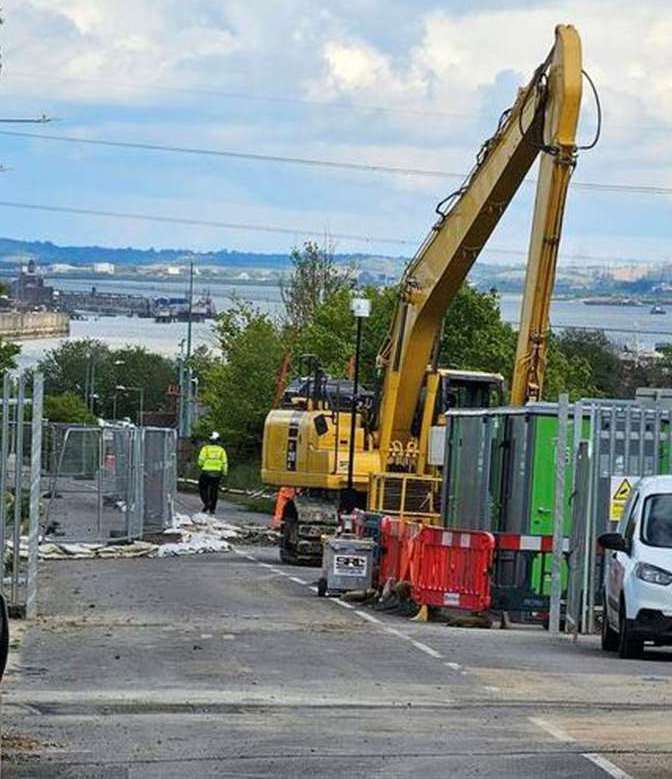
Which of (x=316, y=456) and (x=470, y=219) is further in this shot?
(x=316, y=456)

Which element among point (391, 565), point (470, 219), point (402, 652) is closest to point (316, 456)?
point (470, 219)

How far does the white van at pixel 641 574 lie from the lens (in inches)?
727

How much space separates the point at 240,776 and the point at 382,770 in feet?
2.63

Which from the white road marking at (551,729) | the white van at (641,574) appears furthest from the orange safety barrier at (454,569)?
the white road marking at (551,729)

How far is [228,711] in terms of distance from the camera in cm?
1351

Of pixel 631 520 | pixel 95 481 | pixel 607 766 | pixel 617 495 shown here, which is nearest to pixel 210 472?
pixel 95 481

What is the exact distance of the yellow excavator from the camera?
2588 centimetres

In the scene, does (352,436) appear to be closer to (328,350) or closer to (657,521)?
(657,521)

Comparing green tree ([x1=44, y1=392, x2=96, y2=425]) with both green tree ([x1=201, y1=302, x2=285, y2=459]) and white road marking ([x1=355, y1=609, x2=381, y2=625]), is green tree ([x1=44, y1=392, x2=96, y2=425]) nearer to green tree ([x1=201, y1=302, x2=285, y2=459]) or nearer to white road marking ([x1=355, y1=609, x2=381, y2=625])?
green tree ([x1=201, y1=302, x2=285, y2=459])

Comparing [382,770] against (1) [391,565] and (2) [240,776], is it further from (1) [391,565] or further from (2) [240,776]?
(1) [391,565]

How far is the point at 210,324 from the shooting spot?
4092 inches

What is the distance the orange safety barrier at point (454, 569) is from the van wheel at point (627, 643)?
398 centimetres

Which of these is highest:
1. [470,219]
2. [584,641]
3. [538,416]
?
[470,219]

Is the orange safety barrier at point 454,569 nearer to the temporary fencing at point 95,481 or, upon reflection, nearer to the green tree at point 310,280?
the temporary fencing at point 95,481
